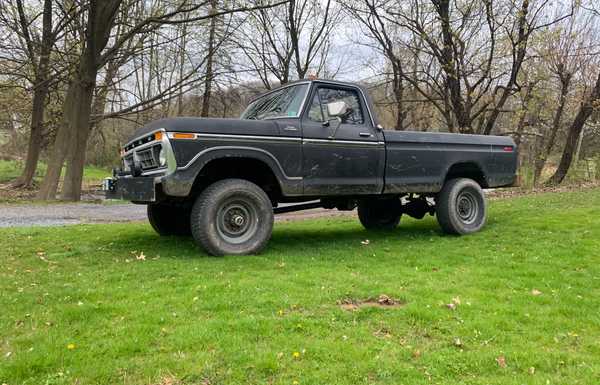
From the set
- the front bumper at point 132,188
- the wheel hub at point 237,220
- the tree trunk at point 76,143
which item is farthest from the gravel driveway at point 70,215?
the wheel hub at point 237,220

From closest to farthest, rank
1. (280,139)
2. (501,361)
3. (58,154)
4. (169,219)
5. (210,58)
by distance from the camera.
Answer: (501,361)
(280,139)
(169,219)
(58,154)
(210,58)

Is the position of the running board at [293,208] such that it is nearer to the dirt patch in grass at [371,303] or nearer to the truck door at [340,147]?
the truck door at [340,147]

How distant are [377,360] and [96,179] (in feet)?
100

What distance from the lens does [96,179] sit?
3064cm

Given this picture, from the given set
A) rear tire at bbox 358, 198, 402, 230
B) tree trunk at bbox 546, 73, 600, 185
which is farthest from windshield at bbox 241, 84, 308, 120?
tree trunk at bbox 546, 73, 600, 185

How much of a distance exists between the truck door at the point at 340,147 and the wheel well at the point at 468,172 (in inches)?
68.2

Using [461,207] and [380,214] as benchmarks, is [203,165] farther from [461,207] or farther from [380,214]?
[461,207]

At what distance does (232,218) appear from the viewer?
20.2 ft

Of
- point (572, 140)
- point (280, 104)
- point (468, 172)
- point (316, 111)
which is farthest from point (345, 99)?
point (572, 140)

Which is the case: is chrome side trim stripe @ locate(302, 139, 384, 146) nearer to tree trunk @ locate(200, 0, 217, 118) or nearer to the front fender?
the front fender

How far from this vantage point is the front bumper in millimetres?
5780

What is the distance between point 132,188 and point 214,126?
1316mm

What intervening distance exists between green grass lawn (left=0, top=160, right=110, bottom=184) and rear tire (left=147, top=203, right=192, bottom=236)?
22.3m

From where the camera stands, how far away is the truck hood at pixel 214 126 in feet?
18.7
